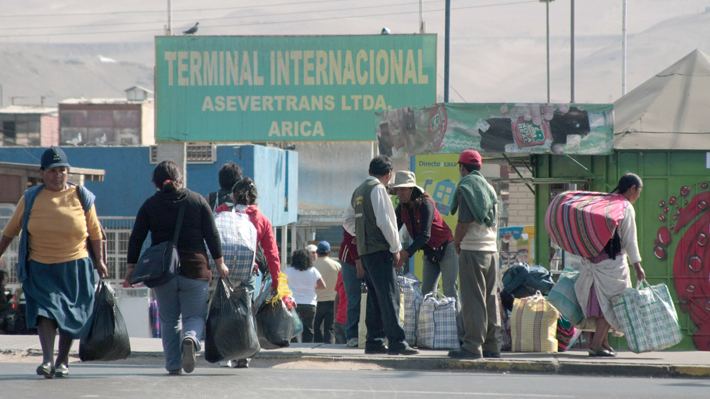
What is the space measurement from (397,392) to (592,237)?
2716mm

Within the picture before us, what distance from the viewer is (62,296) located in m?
6.35

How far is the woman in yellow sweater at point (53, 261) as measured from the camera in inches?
248

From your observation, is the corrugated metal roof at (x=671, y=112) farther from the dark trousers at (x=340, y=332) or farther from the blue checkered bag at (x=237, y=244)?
the blue checkered bag at (x=237, y=244)

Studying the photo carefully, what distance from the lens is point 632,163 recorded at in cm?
941

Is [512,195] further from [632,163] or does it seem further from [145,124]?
[145,124]

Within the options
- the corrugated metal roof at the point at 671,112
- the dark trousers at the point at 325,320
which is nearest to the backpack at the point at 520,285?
the corrugated metal roof at the point at 671,112

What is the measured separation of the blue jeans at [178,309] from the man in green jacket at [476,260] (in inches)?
96.5

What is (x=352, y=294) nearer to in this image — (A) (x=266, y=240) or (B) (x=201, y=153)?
(A) (x=266, y=240)

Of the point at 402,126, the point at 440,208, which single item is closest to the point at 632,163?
the point at 402,126

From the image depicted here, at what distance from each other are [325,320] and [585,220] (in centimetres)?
506

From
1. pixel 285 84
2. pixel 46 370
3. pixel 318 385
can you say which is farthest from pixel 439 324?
pixel 285 84

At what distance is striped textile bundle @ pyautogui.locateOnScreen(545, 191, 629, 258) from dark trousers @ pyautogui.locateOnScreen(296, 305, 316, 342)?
13.2 ft

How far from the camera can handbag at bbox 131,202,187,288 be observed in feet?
20.5

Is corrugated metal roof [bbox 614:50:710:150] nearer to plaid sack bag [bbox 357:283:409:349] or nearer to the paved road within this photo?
the paved road
